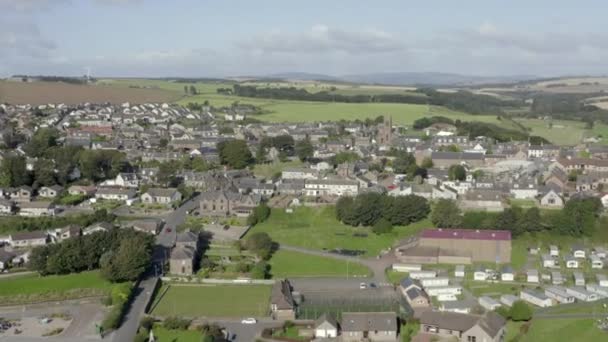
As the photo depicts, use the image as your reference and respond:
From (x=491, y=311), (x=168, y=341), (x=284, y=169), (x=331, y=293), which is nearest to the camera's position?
(x=168, y=341)

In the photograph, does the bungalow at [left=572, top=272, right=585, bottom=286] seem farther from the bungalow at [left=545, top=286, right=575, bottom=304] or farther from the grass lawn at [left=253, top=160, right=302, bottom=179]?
the grass lawn at [left=253, top=160, right=302, bottom=179]

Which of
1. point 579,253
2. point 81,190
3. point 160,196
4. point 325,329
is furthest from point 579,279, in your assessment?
point 81,190

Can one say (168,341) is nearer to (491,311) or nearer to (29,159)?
(491,311)

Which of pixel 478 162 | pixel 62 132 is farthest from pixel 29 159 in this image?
pixel 478 162

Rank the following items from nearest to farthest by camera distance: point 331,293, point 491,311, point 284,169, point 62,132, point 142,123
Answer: point 491,311 < point 331,293 < point 284,169 < point 62,132 < point 142,123

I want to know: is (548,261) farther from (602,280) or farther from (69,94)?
(69,94)

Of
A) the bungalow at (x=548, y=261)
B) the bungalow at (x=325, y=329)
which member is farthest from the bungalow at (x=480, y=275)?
the bungalow at (x=325, y=329)

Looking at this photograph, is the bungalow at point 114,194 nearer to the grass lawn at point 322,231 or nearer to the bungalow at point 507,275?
the grass lawn at point 322,231
